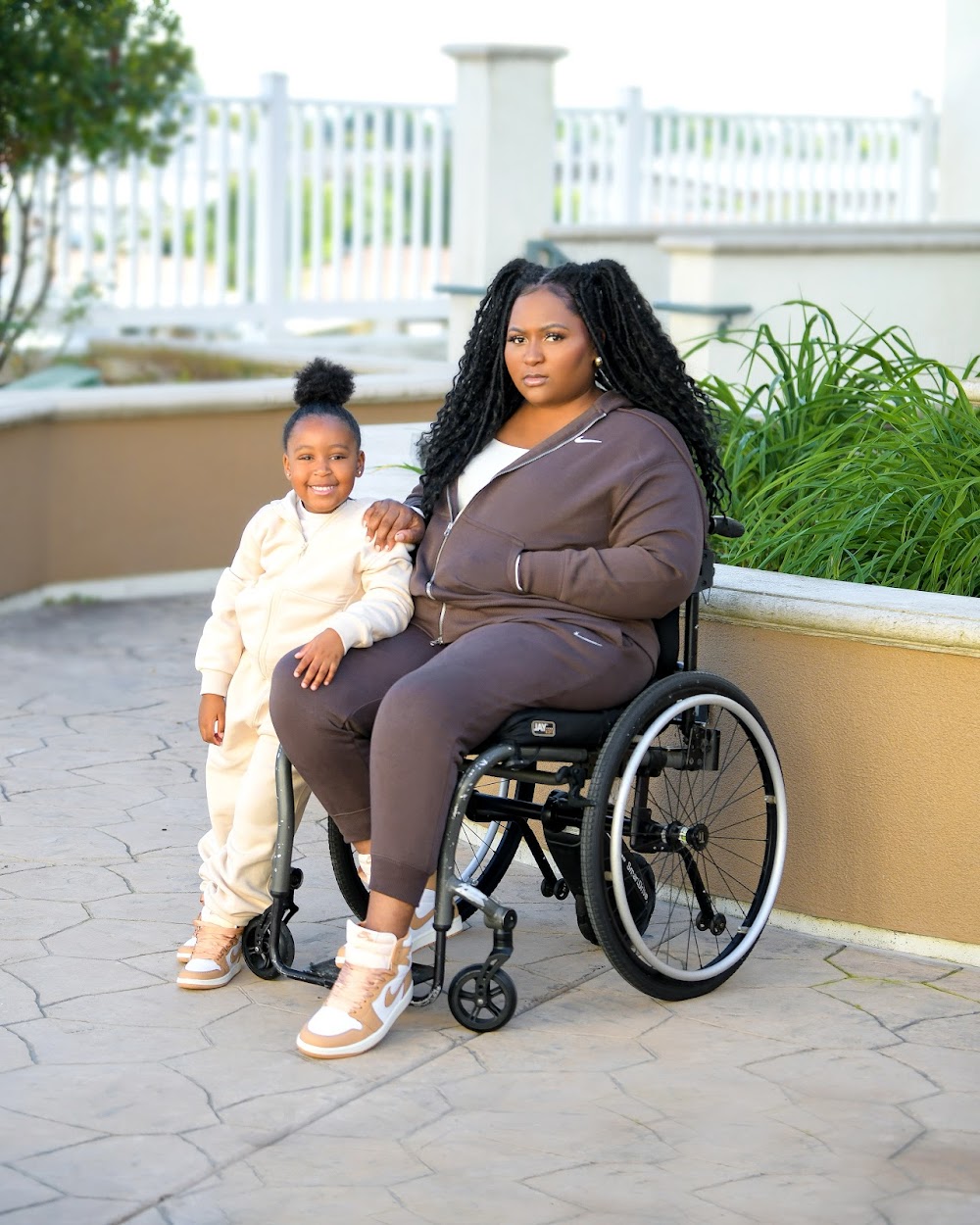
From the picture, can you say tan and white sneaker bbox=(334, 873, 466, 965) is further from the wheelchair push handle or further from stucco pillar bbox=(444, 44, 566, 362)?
stucco pillar bbox=(444, 44, 566, 362)

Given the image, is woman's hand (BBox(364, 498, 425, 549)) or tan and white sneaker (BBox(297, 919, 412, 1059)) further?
woman's hand (BBox(364, 498, 425, 549))

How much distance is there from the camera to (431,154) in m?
12.6

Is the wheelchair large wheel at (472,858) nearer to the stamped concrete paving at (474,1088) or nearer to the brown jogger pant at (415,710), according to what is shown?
the stamped concrete paving at (474,1088)

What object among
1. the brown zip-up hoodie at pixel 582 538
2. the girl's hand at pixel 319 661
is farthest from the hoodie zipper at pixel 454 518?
the girl's hand at pixel 319 661

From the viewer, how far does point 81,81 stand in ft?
32.1

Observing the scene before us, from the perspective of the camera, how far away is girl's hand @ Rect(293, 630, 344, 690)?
11.9 feet

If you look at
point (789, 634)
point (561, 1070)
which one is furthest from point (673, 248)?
point (561, 1070)

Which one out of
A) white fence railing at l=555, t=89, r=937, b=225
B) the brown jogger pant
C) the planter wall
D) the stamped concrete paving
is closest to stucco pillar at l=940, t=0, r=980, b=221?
white fence railing at l=555, t=89, r=937, b=225

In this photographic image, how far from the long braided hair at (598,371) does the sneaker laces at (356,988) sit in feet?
3.21

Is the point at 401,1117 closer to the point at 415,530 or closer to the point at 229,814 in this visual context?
the point at 229,814

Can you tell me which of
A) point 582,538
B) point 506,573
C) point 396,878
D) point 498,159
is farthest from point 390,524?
point 498,159

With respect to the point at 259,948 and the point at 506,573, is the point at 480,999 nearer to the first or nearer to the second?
the point at 259,948

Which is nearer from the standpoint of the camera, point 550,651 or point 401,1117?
point 401,1117

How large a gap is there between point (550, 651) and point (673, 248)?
623cm
